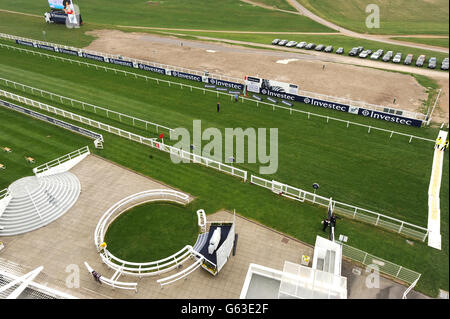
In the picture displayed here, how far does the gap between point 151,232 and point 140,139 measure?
13.6 metres

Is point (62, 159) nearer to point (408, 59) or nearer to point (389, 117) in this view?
point (389, 117)

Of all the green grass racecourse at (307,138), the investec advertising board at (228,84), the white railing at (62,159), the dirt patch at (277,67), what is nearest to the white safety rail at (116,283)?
the white railing at (62,159)

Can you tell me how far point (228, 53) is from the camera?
6253 centimetres

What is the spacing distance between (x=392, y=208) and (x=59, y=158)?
31.2 metres

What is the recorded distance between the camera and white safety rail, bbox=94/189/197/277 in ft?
66.2

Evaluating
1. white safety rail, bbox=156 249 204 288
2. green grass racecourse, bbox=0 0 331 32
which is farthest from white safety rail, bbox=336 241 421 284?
green grass racecourse, bbox=0 0 331 32

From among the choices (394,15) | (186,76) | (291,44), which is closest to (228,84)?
(186,76)

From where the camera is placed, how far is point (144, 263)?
2061cm

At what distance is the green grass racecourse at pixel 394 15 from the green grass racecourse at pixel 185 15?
9181mm

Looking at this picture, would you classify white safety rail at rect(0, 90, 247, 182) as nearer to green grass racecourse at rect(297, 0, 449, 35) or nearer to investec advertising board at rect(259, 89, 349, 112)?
investec advertising board at rect(259, 89, 349, 112)

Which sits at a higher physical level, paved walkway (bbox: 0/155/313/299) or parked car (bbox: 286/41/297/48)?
parked car (bbox: 286/41/297/48)

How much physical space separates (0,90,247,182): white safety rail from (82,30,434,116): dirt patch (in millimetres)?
23705
